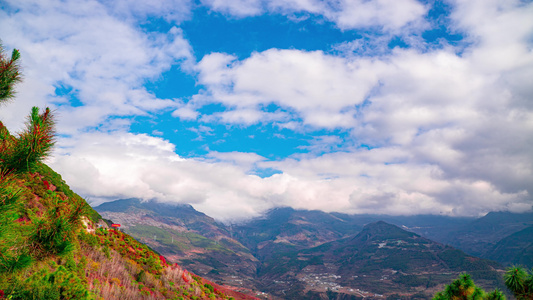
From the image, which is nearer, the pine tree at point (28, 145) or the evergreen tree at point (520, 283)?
the pine tree at point (28, 145)

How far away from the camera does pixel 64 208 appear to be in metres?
7.39

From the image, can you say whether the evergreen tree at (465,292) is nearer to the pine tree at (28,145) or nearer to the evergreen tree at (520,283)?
the evergreen tree at (520,283)

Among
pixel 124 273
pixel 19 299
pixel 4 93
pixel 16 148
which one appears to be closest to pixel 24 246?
pixel 19 299

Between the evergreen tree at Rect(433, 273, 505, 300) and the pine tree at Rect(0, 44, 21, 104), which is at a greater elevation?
the pine tree at Rect(0, 44, 21, 104)

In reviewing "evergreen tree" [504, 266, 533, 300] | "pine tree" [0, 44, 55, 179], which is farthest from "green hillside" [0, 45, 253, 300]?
"evergreen tree" [504, 266, 533, 300]

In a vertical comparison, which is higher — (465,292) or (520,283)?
(520,283)

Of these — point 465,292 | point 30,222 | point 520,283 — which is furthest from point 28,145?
point 465,292

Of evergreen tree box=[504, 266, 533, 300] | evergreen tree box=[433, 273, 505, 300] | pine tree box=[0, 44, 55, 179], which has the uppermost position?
pine tree box=[0, 44, 55, 179]

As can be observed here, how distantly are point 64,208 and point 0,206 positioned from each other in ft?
7.17

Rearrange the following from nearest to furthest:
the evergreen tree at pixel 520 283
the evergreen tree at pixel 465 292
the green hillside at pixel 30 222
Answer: the green hillside at pixel 30 222 < the evergreen tree at pixel 520 283 < the evergreen tree at pixel 465 292

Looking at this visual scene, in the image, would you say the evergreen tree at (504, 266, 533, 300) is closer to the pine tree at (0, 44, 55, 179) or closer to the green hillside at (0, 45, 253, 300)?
→ the green hillside at (0, 45, 253, 300)

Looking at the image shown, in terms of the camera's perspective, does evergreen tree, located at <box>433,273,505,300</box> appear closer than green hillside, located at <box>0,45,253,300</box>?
No

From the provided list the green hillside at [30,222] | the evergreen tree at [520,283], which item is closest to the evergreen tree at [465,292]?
the evergreen tree at [520,283]

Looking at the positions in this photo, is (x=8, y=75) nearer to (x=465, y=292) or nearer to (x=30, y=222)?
(x=30, y=222)
